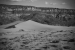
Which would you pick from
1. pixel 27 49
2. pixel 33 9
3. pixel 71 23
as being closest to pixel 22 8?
pixel 33 9

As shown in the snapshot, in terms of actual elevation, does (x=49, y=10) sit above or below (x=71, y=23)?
above

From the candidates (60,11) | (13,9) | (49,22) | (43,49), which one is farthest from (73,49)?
(13,9)

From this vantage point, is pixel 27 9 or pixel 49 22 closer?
pixel 49 22

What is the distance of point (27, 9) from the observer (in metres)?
9.94

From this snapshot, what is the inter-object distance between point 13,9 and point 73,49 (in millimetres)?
9280

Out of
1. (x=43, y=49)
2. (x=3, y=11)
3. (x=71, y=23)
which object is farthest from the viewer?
(x=3, y=11)

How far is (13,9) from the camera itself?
990 centimetres

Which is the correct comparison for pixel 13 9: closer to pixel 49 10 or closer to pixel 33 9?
pixel 33 9

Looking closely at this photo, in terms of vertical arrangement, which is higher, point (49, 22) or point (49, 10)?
point (49, 10)

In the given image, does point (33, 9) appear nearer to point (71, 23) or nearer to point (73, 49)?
point (71, 23)

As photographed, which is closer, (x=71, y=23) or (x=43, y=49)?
(x=43, y=49)

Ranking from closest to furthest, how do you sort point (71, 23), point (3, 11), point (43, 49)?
point (43, 49)
point (71, 23)
point (3, 11)

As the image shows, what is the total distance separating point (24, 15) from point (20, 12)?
723mm

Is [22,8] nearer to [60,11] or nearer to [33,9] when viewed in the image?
[33,9]
